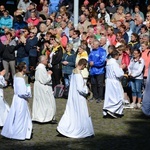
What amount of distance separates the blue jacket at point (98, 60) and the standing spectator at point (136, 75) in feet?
3.05

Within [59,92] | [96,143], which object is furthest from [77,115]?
[59,92]

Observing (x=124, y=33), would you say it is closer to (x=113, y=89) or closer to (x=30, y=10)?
(x=113, y=89)

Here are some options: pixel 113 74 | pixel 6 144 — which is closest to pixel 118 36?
pixel 113 74

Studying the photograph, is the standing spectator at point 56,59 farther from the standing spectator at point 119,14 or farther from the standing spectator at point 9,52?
the standing spectator at point 119,14

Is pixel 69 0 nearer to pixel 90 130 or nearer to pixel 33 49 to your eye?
pixel 33 49

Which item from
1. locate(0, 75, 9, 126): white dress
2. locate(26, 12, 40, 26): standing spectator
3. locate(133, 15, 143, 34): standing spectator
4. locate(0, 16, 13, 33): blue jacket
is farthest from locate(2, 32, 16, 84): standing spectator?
locate(0, 75, 9, 126): white dress

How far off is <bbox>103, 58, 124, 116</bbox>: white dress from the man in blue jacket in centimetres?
163

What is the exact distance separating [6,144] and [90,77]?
5.80 m

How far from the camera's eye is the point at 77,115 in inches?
615

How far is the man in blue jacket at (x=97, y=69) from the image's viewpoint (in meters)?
19.8

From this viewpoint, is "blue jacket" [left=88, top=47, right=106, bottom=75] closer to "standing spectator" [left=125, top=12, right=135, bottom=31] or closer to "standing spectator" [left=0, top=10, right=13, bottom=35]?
"standing spectator" [left=125, top=12, right=135, bottom=31]

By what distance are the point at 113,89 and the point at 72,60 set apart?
2725 millimetres

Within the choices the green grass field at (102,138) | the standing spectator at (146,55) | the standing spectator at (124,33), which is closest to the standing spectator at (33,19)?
the standing spectator at (124,33)

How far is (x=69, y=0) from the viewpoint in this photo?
27.1 meters
